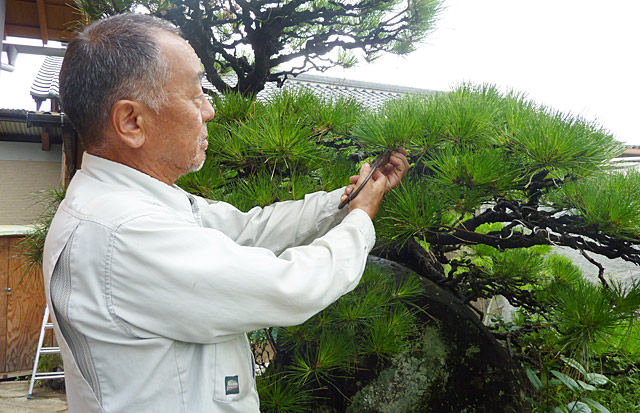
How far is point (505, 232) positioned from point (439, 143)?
1.30 ft

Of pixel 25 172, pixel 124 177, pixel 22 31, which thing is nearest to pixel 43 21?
pixel 22 31

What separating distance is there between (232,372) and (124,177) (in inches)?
17.6

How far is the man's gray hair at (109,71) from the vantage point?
0.98 m

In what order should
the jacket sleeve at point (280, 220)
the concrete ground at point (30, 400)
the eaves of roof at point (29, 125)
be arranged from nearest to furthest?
the jacket sleeve at point (280, 220), the concrete ground at point (30, 400), the eaves of roof at point (29, 125)

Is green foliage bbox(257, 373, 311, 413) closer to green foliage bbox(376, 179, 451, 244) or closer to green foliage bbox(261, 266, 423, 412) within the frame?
green foliage bbox(261, 266, 423, 412)

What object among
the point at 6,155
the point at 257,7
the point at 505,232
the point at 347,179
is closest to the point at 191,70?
the point at 347,179

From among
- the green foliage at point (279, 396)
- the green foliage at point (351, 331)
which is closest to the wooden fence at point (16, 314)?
the green foliage at point (279, 396)

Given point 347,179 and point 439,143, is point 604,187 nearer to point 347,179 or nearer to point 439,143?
point 439,143

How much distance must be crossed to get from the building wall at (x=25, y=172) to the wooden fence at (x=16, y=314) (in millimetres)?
455

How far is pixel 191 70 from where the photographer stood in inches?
41.4

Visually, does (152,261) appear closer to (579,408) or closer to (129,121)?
(129,121)

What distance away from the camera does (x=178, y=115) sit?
103 cm

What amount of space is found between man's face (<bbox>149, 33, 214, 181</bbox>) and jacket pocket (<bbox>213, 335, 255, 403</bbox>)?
0.40m

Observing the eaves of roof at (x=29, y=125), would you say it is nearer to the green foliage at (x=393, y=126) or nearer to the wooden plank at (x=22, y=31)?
the wooden plank at (x=22, y=31)
